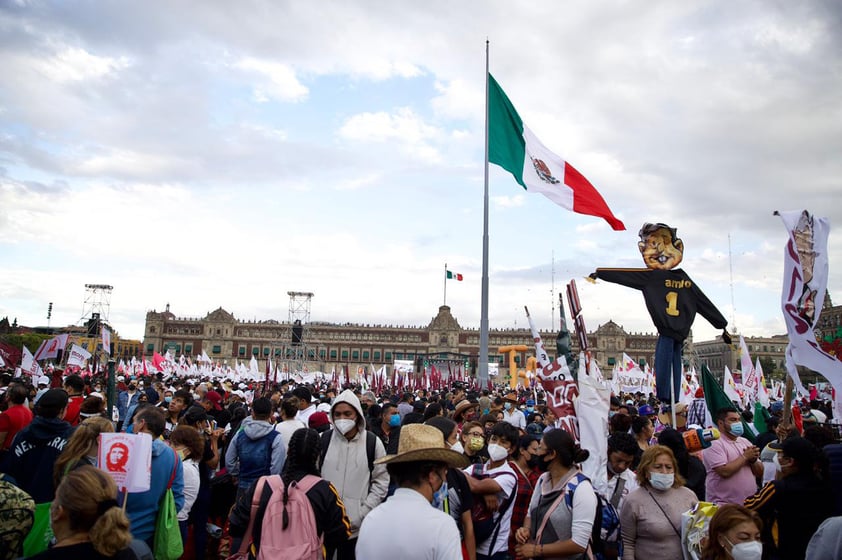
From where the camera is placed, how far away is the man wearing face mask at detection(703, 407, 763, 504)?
505cm

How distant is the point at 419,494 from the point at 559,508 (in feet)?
4.89

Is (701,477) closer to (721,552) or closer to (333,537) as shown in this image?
(721,552)

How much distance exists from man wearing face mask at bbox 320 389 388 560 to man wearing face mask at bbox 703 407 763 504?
9.16 ft

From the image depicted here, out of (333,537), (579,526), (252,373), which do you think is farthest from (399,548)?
(252,373)

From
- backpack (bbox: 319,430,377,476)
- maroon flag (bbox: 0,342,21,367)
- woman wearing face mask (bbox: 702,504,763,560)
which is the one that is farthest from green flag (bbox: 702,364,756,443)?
maroon flag (bbox: 0,342,21,367)

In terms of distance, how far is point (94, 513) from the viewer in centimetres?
270

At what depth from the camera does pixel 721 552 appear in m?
3.15

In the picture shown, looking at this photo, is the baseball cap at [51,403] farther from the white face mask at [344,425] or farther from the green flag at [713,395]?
the green flag at [713,395]

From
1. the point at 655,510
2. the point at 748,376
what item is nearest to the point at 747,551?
the point at 655,510

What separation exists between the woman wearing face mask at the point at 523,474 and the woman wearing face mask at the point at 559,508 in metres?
0.20

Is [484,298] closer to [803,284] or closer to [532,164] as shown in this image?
[532,164]

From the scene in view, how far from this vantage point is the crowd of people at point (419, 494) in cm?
273

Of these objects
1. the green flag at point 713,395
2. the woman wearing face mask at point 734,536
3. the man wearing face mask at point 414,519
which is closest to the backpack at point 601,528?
the woman wearing face mask at point 734,536

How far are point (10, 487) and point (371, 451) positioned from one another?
2373 mm
